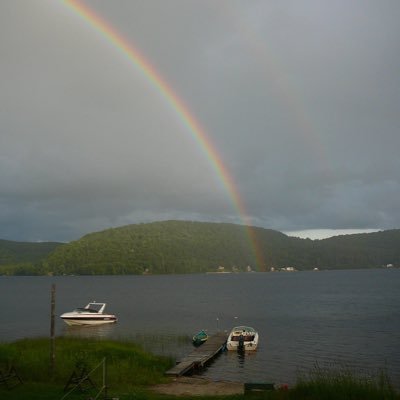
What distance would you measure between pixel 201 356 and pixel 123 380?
43.8 feet

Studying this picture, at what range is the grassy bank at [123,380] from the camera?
61.2 feet

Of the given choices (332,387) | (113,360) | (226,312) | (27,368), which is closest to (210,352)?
(113,360)

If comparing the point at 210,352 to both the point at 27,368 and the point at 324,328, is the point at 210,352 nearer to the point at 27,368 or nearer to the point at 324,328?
the point at 27,368

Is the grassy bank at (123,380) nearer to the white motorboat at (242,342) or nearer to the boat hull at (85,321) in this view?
the white motorboat at (242,342)

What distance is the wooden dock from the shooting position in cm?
3089

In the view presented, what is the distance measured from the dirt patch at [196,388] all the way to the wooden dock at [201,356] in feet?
9.52

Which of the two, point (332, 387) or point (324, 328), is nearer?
point (332, 387)

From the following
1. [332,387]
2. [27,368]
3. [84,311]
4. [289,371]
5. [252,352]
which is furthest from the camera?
[84,311]

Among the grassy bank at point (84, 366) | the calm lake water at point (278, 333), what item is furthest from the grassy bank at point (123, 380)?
the calm lake water at point (278, 333)

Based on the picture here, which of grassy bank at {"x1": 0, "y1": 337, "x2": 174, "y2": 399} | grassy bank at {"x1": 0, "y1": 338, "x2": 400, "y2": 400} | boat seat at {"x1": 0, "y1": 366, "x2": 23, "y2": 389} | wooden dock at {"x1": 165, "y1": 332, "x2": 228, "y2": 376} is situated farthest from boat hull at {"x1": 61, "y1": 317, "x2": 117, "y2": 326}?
boat seat at {"x1": 0, "y1": 366, "x2": 23, "y2": 389}

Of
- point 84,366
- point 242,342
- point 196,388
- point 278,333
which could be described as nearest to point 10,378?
point 84,366

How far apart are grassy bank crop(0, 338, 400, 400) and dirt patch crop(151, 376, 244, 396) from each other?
0.85 m

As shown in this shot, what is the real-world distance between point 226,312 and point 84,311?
29.0 m

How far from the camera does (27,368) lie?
82.1 ft
